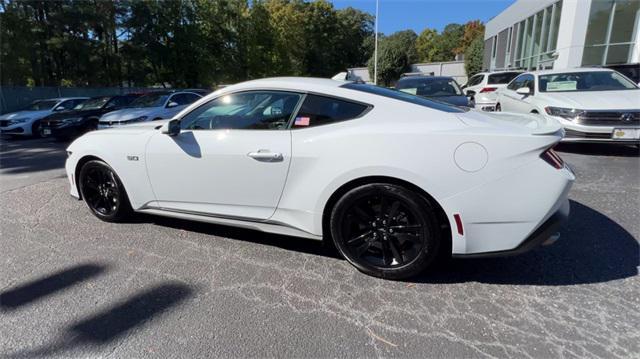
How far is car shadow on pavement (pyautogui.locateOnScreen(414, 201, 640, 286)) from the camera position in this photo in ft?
8.59

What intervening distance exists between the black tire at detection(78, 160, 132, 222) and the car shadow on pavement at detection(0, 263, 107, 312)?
859 mm

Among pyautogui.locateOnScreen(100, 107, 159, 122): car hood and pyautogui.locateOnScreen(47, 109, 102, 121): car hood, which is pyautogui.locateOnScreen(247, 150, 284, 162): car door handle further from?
pyautogui.locateOnScreen(47, 109, 102, 121): car hood

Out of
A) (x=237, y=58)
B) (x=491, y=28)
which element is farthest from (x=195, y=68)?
(x=491, y=28)

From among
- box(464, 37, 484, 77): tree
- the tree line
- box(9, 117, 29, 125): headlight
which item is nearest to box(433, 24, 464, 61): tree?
the tree line

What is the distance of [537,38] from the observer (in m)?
20.3

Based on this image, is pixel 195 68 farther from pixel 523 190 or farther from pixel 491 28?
pixel 523 190

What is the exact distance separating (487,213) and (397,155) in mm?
678

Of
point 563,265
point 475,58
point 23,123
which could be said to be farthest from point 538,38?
point 23,123

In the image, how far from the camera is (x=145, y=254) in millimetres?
3115

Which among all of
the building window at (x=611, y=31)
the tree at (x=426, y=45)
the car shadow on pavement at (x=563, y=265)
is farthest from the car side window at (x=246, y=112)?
the tree at (x=426, y=45)

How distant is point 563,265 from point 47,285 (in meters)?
3.89

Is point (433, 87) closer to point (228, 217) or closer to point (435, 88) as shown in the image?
point (435, 88)

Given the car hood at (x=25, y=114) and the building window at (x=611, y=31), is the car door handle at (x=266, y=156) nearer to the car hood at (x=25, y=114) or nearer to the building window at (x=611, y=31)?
the car hood at (x=25, y=114)

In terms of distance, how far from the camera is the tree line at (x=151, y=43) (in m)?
21.6
